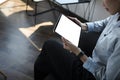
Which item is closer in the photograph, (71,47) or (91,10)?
(71,47)

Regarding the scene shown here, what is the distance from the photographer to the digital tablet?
5.26 ft

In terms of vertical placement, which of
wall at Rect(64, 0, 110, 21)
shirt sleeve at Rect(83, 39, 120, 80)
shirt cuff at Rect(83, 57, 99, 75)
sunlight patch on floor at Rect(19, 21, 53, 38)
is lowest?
sunlight patch on floor at Rect(19, 21, 53, 38)

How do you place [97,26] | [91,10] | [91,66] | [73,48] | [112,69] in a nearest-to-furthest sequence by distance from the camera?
1. [112,69]
2. [91,66]
3. [73,48]
4. [97,26]
5. [91,10]

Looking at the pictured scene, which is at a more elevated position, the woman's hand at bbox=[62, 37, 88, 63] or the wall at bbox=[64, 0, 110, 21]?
the woman's hand at bbox=[62, 37, 88, 63]

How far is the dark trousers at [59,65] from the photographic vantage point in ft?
4.73

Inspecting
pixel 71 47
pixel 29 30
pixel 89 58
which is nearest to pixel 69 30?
pixel 71 47

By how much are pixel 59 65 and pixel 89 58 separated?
0.77 ft

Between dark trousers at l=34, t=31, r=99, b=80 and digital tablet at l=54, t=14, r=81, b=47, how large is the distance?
0.09 m

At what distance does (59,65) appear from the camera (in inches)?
60.1

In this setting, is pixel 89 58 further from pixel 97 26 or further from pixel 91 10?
pixel 91 10

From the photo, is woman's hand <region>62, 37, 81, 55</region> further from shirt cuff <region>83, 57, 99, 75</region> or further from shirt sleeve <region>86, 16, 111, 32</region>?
shirt sleeve <region>86, 16, 111, 32</region>

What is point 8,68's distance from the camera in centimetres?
228

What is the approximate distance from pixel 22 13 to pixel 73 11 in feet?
2.58

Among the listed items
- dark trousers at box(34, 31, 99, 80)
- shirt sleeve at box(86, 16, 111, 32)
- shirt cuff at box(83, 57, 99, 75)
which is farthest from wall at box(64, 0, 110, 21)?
shirt cuff at box(83, 57, 99, 75)
